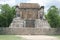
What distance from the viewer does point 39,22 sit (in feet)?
197

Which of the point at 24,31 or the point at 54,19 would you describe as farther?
the point at 54,19

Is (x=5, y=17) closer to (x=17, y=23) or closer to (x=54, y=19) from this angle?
(x=17, y=23)

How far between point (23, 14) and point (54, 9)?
1331 centimetres

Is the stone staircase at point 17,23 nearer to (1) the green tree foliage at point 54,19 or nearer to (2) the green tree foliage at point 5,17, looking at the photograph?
(2) the green tree foliage at point 5,17

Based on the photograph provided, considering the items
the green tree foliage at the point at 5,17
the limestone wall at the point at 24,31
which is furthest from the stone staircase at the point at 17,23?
the green tree foliage at the point at 5,17

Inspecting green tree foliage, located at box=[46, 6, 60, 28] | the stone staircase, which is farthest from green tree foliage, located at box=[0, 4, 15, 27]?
green tree foliage, located at box=[46, 6, 60, 28]

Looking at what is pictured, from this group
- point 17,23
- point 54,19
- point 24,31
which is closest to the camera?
point 24,31

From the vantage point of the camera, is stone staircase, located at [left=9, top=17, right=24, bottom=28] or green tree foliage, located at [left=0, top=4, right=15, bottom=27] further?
green tree foliage, located at [left=0, top=4, right=15, bottom=27]

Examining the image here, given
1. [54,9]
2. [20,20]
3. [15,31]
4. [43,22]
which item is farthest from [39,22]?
[54,9]

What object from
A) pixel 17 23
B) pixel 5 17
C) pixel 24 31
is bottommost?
pixel 24 31

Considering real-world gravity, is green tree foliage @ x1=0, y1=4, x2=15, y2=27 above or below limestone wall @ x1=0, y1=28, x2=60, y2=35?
above

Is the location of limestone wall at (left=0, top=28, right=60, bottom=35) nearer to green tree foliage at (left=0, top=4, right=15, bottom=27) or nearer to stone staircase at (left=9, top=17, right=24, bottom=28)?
stone staircase at (left=9, top=17, right=24, bottom=28)

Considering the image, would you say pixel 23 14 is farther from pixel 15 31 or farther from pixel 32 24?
pixel 15 31

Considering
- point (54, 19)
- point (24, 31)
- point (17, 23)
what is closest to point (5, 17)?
point (17, 23)
